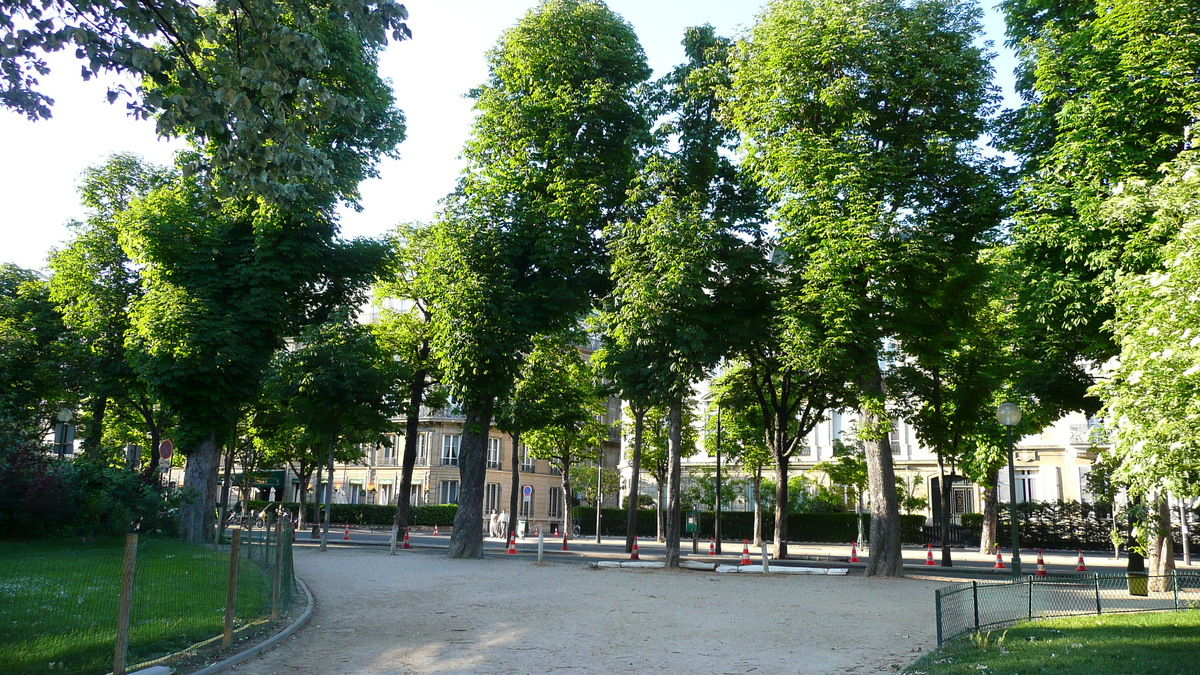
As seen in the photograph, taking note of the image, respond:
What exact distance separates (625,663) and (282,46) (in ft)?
24.4

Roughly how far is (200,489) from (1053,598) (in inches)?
954

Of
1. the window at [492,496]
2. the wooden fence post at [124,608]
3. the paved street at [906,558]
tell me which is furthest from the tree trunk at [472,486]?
the window at [492,496]

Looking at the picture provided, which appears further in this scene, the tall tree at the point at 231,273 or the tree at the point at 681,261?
the tall tree at the point at 231,273

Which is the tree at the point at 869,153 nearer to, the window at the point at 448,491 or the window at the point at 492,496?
the window at the point at 492,496

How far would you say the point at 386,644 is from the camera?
Answer: 10.7 meters

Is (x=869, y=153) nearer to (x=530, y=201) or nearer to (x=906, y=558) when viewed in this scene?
(x=530, y=201)

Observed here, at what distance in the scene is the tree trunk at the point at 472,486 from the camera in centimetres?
2662

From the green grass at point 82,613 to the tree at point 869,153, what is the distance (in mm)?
14801

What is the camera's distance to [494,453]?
226 ft

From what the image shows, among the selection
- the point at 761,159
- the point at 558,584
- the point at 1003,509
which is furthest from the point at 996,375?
the point at 1003,509

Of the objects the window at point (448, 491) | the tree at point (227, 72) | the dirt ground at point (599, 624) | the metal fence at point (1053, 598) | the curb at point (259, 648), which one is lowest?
the dirt ground at point (599, 624)

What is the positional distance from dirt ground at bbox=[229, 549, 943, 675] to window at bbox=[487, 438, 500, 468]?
47.4 metres

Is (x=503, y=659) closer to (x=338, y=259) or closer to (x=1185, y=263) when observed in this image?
(x=1185, y=263)

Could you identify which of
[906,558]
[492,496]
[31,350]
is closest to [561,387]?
[906,558]
